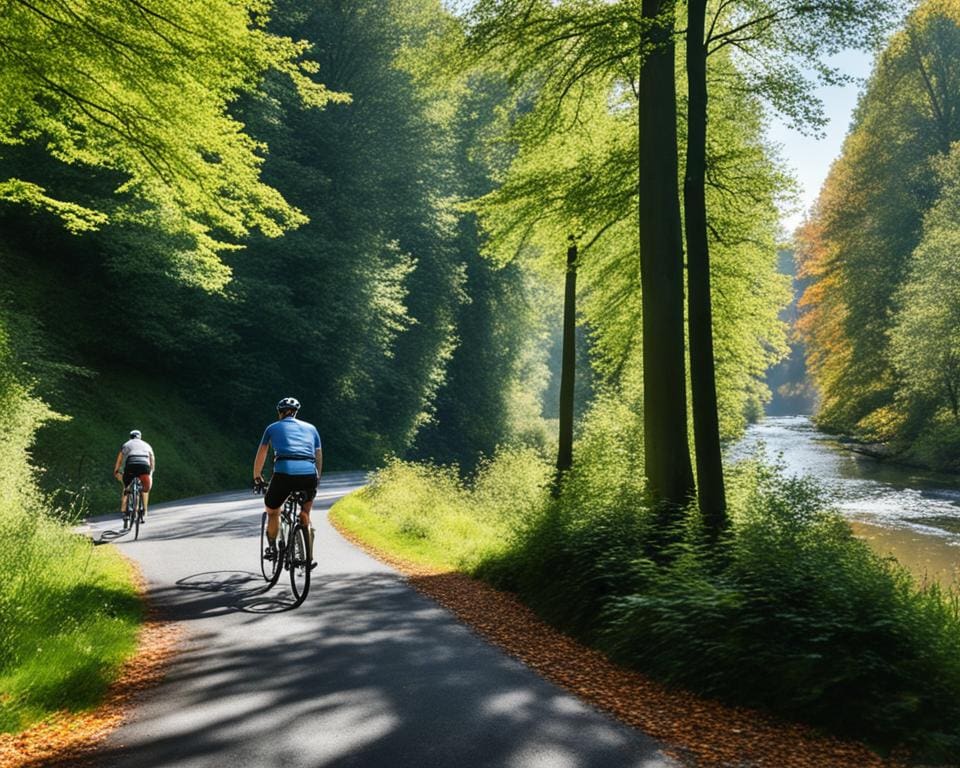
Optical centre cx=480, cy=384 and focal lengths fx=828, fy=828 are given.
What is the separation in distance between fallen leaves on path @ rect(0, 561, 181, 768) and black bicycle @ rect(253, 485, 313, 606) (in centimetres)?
209

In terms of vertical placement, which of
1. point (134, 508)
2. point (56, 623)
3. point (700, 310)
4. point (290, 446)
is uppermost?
point (700, 310)

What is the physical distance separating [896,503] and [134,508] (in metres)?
20.5

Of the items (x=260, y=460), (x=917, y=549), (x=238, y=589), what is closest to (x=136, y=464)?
(x=238, y=589)

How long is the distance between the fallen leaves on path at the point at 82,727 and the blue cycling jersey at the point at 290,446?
8.66 feet

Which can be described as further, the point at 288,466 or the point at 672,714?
the point at 288,466

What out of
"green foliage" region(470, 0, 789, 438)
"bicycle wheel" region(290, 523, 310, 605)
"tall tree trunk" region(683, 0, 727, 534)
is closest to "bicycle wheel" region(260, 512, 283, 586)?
"bicycle wheel" region(290, 523, 310, 605)

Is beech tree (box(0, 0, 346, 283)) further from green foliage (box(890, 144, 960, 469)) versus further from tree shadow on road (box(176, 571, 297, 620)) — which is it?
green foliage (box(890, 144, 960, 469))

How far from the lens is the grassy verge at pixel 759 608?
5.92 meters

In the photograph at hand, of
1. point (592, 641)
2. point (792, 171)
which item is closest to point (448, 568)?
point (592, 641)

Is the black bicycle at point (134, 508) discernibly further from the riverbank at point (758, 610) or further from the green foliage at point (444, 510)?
the riverbank at point (758, 610)

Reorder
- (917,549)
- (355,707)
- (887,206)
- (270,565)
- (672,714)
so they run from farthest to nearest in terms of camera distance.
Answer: (887,206) → (917,549) → (270,565) → (672,714) → (355,707)

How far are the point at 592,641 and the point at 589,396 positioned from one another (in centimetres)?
3779

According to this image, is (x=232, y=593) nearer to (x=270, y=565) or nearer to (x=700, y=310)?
(x=270, y=565)

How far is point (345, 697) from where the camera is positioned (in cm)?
613
